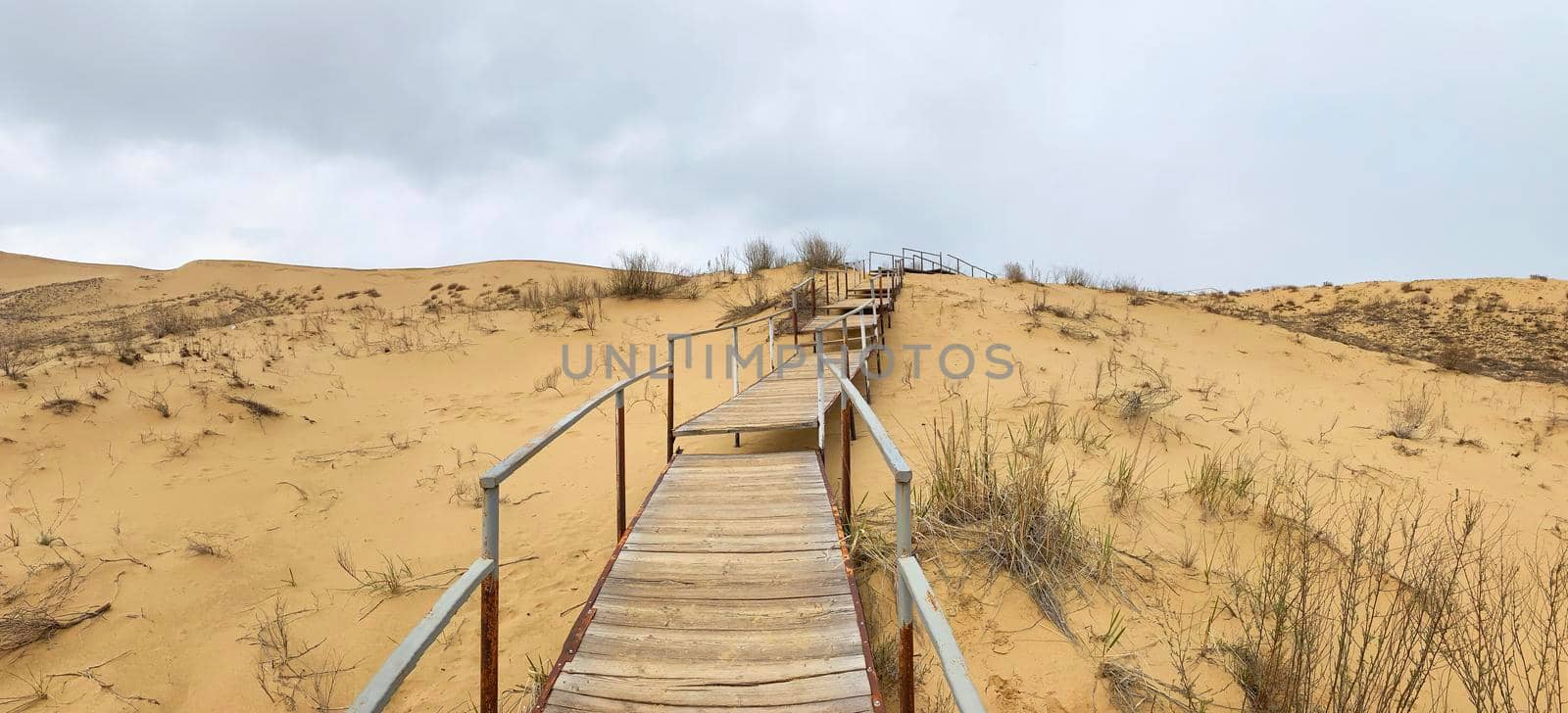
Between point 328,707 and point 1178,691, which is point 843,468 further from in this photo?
point 328,707

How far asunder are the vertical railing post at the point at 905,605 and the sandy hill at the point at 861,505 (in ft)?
3.06

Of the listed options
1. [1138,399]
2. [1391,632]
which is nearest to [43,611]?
[1391,632]

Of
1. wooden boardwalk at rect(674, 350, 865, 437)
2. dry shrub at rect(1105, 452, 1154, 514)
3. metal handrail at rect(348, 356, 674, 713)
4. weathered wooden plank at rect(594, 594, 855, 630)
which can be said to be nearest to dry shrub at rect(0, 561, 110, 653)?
A: metal handrail at rect(348, 356, 674, 713)

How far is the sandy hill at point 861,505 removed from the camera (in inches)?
120

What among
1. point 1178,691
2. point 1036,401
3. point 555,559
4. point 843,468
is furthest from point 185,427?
point 1036,401

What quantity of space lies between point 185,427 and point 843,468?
694 centimetres

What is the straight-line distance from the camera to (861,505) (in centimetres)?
446

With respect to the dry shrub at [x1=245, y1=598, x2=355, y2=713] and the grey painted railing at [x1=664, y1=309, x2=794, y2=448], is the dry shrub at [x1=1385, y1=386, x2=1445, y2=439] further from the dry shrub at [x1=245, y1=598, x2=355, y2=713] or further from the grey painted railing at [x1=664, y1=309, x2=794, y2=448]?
the dry shrub at [x1=245, y1=598, x2=355, y2=713]

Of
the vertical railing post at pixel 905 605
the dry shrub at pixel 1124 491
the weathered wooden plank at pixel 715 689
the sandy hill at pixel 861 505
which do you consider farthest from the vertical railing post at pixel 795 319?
the vertical railing post at pixel 905 605

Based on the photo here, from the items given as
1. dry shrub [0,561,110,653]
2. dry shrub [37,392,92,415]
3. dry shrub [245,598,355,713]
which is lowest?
dry shrub [245,598,355,713]

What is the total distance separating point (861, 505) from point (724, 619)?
6.20 ft

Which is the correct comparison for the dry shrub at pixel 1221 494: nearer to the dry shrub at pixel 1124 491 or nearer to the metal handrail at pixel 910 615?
the dry shrub at pixel 1124 491

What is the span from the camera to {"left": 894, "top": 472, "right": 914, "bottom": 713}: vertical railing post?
1935 mm

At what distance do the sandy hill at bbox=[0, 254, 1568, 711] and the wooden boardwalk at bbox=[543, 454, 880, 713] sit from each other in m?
0.48
